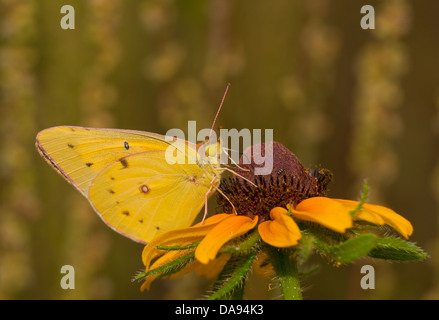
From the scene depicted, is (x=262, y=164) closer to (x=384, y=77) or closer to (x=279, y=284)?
(x=279, y=284)

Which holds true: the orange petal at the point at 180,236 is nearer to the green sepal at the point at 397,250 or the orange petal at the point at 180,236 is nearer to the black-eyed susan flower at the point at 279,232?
the black-eyed susan flower at the point at 279,232

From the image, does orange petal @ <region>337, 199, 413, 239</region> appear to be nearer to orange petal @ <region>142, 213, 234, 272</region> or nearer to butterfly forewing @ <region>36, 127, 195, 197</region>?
orange petal @ <region>142, 213, 234, 272</region>

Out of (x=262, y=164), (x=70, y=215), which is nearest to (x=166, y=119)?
(x=70, y=215)

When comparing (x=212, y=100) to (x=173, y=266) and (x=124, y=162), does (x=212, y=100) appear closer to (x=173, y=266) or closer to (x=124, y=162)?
(x=124, y=162)

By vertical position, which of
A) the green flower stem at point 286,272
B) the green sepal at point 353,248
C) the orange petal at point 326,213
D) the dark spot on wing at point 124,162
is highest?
the dark spot on wing at point 124,162

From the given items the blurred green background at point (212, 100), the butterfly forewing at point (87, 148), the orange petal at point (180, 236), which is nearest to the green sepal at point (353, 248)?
the orange petal at point (180, 236)

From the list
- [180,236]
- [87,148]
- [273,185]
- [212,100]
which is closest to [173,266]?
[180,236]

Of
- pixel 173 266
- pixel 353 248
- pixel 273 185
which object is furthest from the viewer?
pixel 273 185

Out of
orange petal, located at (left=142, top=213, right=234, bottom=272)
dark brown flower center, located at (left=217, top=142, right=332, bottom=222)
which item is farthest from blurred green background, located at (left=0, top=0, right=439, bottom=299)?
orange petal, located at (left=142, top=213, right=234, bottom=272)
